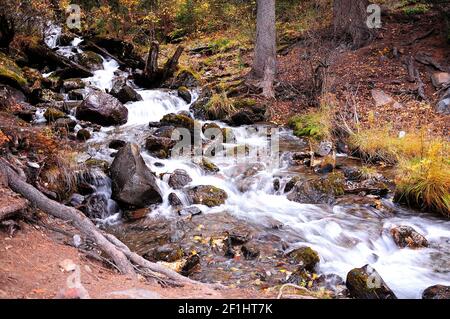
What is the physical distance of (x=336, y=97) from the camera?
12.7 metres

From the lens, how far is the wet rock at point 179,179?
8.57 meters

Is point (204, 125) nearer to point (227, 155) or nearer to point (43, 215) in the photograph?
point (227, 155)

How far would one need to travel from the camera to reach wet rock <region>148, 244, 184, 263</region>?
5.77 metres

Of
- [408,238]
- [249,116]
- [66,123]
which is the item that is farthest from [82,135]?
[408,238]

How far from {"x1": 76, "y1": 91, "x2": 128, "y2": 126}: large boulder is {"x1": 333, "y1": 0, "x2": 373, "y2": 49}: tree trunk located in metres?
9.35

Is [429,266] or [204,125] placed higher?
[204,125]

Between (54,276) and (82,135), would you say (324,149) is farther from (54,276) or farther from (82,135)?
(54,276)

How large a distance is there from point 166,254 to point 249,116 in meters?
7.86

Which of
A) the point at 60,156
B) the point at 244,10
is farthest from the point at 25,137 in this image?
the point at 244,10

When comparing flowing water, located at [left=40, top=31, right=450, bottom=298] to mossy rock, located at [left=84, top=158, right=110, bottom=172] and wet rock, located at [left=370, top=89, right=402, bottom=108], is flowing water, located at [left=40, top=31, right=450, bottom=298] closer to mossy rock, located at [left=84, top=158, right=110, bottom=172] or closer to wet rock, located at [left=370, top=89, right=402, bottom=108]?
mossy rock, located at [left=84, top=158, right=110, bottom=172]

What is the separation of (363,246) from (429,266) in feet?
3.30

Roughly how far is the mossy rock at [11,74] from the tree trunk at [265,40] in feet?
25.8

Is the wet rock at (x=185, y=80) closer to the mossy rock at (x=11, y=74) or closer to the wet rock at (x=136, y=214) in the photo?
the mossy rock at (x=11, y=74)
